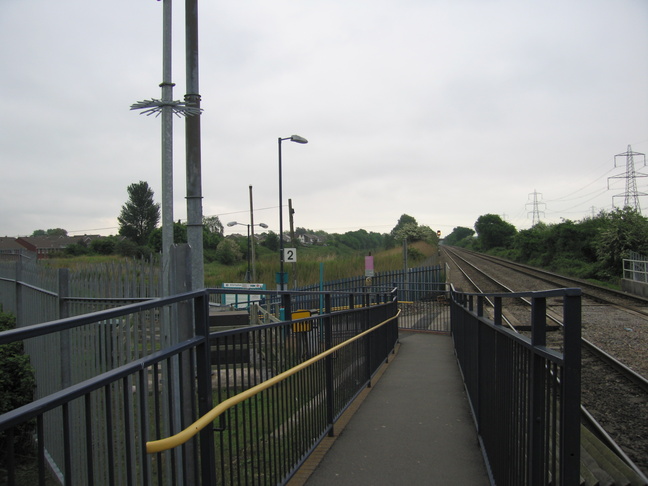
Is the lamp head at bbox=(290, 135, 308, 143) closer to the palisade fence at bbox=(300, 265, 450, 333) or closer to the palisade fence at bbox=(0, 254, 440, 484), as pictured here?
the palisade fence at bbox=(300, 265, 450, 333)

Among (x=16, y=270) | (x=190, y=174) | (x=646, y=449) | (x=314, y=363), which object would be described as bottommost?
(x=646, y=449)

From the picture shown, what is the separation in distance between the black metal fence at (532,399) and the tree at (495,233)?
98.3 metres

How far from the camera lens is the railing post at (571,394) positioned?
6.18ft

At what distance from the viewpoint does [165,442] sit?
2172 mm

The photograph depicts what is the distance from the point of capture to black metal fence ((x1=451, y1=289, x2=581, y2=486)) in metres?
1.90

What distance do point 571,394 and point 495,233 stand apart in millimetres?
105310

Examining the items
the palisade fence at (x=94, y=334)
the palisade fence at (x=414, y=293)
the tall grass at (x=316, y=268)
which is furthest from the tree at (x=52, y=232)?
the palisade fence at (x=94, y=334)

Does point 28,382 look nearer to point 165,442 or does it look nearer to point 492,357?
point 165,442

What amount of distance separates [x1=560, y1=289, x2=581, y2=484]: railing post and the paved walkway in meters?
2.59

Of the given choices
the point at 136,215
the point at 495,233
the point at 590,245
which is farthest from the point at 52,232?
the point at 590,245

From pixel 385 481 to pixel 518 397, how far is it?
1.80m

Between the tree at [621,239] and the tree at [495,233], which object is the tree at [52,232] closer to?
the tree at [495,233]

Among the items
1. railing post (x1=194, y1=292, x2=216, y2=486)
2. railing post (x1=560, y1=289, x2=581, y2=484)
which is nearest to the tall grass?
railing post (x1=194, y1=292, x2=216, y2=486)

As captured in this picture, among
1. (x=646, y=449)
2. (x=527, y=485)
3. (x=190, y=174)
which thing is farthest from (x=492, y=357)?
(x=190, y=174)
